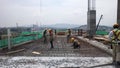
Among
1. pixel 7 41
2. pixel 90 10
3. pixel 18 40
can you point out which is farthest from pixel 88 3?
pixel 7 41

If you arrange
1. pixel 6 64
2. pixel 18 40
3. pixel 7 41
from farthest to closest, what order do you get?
1. pixel 18 40
2. pixel 7 41
3. pixel 6 64

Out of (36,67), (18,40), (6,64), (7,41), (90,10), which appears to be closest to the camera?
(36,67)

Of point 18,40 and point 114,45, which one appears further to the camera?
point 18,40

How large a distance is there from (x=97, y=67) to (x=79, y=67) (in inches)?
29.4

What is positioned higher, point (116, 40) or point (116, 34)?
point (116, 34)

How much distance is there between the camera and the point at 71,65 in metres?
10.4

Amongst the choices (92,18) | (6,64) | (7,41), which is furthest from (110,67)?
(92,18)

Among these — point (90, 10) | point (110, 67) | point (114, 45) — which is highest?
point (90, 10)

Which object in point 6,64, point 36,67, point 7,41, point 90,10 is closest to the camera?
point 36,67

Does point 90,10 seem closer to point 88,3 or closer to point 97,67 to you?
point 88,3

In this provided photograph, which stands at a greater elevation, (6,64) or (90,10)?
(90,10)

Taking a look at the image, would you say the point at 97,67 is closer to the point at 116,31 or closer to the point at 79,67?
the point at 79,67

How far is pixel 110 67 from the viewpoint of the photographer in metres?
10.0

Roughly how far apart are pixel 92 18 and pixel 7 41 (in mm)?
18095
